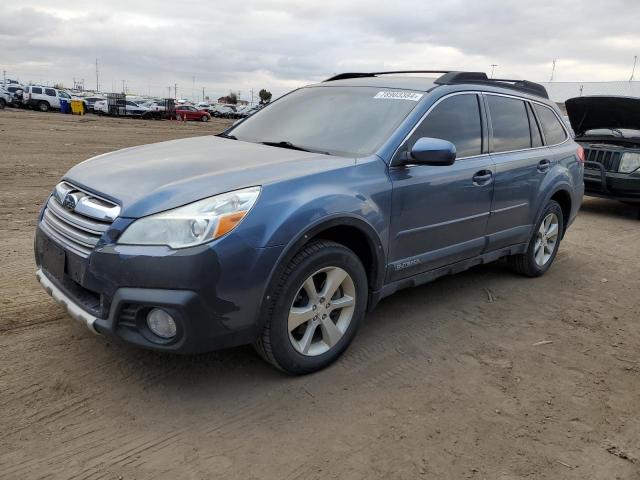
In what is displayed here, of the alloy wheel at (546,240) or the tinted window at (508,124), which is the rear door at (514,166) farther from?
the alloy wheel at (546,240)

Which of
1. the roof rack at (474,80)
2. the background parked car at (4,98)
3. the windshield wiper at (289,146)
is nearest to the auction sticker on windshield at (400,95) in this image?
the roof rack at (474,80)

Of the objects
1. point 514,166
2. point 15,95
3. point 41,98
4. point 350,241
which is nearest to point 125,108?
point 41,98

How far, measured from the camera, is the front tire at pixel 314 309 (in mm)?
2900

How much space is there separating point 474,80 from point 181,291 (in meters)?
2.99

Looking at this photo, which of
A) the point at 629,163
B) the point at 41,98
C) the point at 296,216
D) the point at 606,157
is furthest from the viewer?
the point at 41,98

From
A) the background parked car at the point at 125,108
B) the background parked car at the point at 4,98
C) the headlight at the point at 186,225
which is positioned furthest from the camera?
the background parked car at the point at 125,108

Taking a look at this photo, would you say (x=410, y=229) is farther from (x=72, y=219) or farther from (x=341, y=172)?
(x=72, y=219)

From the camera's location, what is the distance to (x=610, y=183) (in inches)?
337

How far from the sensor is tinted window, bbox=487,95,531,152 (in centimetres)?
444

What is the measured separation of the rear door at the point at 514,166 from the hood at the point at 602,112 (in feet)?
14.4

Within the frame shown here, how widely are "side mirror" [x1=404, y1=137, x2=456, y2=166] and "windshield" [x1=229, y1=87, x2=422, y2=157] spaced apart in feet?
0.84

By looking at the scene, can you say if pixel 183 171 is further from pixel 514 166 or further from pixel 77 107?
pixel 77 107

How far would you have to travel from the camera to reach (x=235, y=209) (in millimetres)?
2730

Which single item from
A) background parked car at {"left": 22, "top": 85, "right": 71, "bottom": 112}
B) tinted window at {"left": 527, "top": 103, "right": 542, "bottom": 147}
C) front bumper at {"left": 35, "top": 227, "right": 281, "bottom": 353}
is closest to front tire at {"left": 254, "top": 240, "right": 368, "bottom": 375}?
front bumper at {"left": 35, "top": 227, "right": 281, "bottom": 353}
